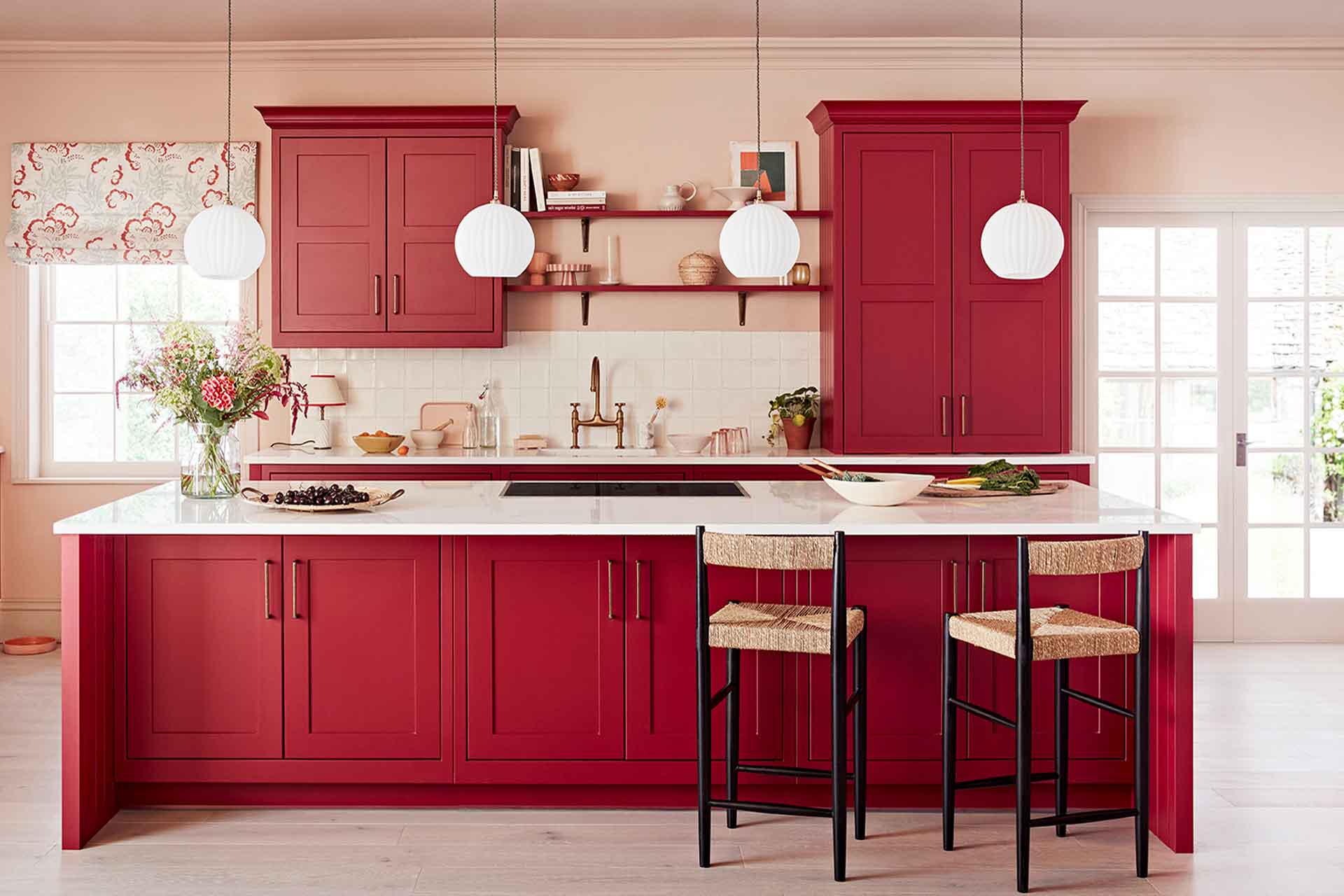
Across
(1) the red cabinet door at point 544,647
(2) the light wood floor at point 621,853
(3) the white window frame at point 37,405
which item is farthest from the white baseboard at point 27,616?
(1) the red cabinet door at point 544,647

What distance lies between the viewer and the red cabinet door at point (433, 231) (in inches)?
209

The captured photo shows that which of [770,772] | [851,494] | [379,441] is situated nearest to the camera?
[770,772]

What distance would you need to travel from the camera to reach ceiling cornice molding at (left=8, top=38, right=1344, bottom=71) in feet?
18.2

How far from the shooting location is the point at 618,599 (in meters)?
3.30

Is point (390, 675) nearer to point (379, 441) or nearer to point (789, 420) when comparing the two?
point (379, 441)

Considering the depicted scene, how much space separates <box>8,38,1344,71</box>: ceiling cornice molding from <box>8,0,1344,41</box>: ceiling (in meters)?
0.04

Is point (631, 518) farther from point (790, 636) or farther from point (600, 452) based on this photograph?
point (600, 452)

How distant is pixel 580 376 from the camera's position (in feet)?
18.9

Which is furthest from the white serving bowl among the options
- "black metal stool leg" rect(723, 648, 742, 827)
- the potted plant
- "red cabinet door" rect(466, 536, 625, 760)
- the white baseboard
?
the white baseboard

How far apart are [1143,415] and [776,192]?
2121mm

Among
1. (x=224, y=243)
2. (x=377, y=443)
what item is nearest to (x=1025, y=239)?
(x=224, y=243)

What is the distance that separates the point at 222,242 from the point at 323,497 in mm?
986

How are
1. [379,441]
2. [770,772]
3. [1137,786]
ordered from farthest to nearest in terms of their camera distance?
[379,441] < [770,772] < [1137,786]

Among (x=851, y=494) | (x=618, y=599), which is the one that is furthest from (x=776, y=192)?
(x=618, y=599)
